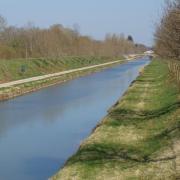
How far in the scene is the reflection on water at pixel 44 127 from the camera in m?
14.6

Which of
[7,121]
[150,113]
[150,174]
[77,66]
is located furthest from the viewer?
[77,66]

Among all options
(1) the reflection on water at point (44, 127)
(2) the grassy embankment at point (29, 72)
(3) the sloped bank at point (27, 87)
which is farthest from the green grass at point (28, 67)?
(1) the reflection on water at point (44, 127)

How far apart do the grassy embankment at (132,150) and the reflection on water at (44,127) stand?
55.1 inches

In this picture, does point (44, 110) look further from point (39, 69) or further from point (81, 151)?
point (39, 69)

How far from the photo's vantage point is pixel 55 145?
17.4 metres

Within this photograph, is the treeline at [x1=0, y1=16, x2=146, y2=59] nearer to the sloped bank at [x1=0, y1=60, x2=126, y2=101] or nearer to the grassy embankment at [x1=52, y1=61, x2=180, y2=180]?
the sloped bank at [x1=0, y1=60, x2=126, y2=101]

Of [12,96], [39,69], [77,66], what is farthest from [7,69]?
[77,66]

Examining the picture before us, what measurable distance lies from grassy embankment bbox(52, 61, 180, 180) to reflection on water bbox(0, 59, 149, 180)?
1.40m

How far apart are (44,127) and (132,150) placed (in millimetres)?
9577

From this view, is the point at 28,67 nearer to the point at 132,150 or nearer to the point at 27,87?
the point at 27,87

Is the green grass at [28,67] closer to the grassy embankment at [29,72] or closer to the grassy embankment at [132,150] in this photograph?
the grassy embankment at [29,72]

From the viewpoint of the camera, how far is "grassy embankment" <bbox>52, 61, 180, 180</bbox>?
10.9 meters

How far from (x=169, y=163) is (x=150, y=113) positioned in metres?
8.24

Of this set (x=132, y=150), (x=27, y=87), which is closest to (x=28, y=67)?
Result: (x=27, y=87)
